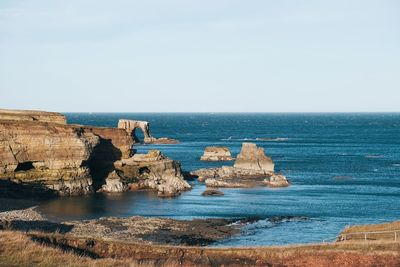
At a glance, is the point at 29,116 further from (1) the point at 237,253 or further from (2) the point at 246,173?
(1) the point at 237,253

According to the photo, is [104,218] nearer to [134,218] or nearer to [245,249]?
[134,218]

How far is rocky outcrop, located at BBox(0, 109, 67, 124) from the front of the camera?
86438 mm

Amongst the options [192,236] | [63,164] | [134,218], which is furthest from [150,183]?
[192,236]

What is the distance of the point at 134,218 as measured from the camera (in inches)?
2392

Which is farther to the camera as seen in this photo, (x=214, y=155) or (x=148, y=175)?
(x=214, y=155)

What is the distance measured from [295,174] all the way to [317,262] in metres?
65.9

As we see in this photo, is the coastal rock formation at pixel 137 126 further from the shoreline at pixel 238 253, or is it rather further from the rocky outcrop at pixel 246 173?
the shoreline at pixel 238 253

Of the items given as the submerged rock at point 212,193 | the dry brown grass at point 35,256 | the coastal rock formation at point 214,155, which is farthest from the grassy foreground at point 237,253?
the coastal rock formation at point 214,155

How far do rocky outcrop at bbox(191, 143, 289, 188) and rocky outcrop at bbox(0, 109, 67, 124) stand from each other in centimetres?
2455

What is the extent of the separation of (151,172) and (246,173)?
1846cm

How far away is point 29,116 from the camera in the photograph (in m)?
88.4

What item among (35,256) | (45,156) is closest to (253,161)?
(45,156)

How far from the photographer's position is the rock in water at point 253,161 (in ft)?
333

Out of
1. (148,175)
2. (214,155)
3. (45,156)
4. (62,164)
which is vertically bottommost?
(148,175)
